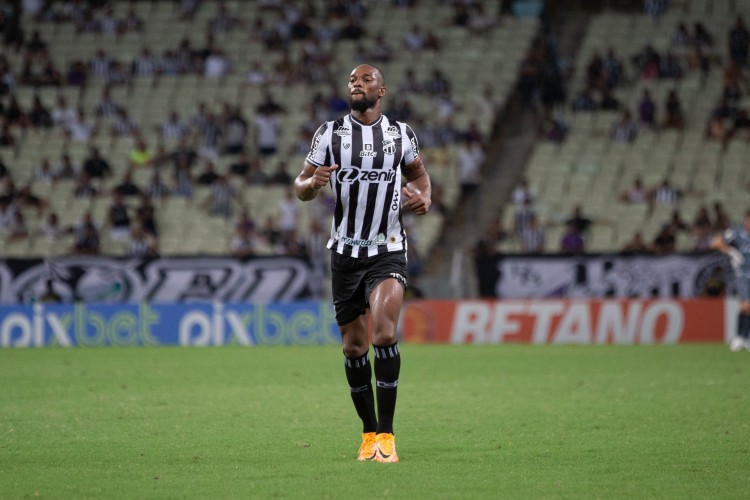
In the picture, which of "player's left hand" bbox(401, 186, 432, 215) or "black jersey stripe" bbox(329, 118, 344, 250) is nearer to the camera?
"black jersey stripe" bbox(329, 118, 344, 250)

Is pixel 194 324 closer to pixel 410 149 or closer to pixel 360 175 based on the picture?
pixel 410 149

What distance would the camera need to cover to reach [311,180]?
8.54m

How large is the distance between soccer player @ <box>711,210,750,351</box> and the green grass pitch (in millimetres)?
2740

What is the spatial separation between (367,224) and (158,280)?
16.8 meters

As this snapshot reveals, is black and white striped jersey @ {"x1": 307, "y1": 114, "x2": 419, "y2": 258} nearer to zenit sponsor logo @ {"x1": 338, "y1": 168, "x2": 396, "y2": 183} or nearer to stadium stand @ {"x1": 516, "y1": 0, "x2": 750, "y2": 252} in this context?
zenit sponsor logo @ {"x1": 338, "y1": 168, "x2": 396, "y2": 183}

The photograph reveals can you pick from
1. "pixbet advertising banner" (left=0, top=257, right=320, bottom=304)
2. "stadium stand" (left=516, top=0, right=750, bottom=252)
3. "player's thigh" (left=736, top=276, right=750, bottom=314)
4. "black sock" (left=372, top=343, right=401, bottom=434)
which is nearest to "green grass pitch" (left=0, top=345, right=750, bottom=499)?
"black sock" (left=372, top=343, right=401, bottom=434)

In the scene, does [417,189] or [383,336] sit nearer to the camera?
[383,336]

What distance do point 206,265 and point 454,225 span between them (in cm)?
605

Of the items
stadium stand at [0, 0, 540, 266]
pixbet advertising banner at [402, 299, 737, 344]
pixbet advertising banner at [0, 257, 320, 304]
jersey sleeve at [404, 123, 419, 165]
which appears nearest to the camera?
jersey sleeve at [404, 123, 419, 165]

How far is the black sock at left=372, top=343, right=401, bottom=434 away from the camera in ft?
28.0

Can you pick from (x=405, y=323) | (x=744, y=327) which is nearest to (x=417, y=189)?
(x=744, y=327)

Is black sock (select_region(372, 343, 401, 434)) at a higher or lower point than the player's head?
lower

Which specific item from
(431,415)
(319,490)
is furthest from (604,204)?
(319,490)

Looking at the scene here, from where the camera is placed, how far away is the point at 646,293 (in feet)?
80.4
